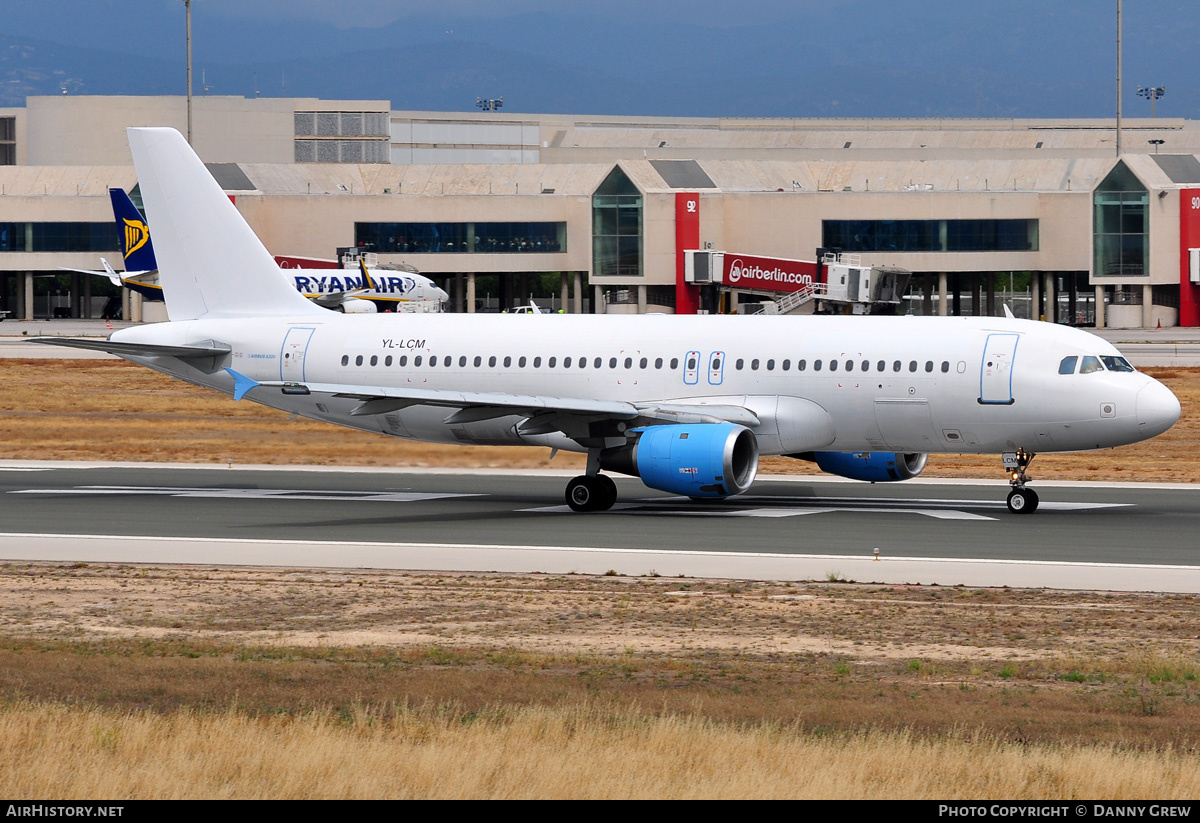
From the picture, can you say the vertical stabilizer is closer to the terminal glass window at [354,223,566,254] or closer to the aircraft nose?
the aircraft nose

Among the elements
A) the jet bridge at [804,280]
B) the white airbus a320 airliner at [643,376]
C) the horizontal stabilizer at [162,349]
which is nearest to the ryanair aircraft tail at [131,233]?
the jet bridge at [804,280]

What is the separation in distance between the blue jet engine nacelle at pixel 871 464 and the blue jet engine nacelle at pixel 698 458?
11.5 feet

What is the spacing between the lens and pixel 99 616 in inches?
902

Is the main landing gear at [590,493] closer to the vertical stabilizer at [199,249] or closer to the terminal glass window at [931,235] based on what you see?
the vertical stabilizer at [199,249]

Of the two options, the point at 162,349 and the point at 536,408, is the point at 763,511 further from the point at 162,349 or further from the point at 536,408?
the point at 162,349

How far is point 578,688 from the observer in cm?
1794

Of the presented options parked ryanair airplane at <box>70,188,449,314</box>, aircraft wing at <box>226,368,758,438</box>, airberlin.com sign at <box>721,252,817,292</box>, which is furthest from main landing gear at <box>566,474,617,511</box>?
airberlin.com sign at <box>721,252,817,292</box>

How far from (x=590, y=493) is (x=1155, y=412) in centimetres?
1136

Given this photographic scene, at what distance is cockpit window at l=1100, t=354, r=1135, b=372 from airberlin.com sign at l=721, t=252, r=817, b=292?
7759cm

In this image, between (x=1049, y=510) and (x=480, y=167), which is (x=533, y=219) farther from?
(x=1049, y=510)

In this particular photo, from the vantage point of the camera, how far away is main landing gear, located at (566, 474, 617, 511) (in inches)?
1391

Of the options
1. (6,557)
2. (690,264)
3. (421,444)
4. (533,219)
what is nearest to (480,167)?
(533,219)

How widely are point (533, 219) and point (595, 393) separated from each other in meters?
91.5

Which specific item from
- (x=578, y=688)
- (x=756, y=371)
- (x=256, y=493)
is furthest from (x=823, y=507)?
(x=578, y=688)
